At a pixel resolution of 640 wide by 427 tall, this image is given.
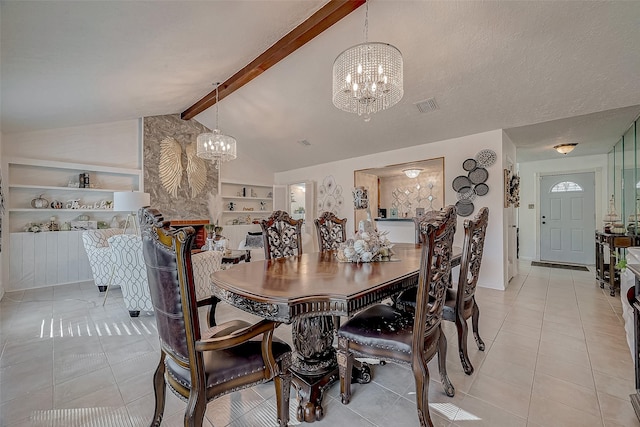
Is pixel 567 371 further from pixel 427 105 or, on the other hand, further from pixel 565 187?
pixel 565 187

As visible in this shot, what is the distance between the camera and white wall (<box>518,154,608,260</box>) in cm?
573

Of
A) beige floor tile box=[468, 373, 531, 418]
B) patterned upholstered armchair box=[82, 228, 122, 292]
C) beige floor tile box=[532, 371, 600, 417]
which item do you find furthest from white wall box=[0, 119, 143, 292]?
beige floor tile box=[532, 371, 600, 417]

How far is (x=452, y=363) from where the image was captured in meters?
2.07

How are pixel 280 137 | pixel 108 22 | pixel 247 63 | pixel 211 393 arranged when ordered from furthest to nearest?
pixel 280 137
pixel 247 63
pixel 108 22
pixel 211 393

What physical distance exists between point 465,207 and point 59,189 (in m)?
6.98

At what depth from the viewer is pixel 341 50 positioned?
11.1ft

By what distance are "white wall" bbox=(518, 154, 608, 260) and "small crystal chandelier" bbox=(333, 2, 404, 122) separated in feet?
18.7

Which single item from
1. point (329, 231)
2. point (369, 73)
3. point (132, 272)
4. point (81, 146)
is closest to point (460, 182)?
point (329, 231)

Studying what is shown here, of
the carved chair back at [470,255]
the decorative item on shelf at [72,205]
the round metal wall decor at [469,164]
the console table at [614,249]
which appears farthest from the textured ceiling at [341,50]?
the carved chair back at [470,255]

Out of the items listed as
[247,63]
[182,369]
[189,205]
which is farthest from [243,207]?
[182,369]

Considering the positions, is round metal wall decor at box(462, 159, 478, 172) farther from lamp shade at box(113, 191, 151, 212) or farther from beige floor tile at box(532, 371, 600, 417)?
lamp shade at box(113, 191, 151, 212)

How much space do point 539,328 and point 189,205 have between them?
659 cm

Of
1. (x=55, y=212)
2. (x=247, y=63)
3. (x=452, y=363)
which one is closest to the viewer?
A: (x=452, y=363)

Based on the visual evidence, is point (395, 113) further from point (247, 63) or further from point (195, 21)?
point (195, 21)
